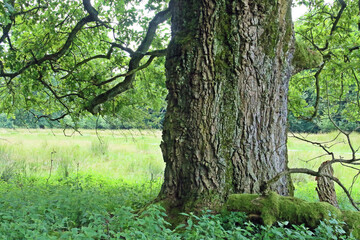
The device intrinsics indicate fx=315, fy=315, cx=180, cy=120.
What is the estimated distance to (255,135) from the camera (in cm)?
338

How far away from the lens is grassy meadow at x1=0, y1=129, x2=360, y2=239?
7.72 ft

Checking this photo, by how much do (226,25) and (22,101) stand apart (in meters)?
8.12

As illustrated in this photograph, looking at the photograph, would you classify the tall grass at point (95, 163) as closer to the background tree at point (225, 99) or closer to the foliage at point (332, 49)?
the foliage at point (332, 49)

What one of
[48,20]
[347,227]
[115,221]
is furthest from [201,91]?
[48,20]

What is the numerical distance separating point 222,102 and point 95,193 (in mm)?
2406

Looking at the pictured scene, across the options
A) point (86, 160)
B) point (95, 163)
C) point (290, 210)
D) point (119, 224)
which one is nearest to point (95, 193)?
point (119, 224)

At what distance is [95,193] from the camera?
4.54 meters

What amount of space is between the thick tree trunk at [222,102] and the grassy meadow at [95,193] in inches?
16.7

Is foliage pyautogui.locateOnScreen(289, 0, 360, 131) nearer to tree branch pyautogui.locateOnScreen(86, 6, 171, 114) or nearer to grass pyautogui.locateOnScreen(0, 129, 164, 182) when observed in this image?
tree branch pyautogui.locateOnScreen(86, 6, 171, 114)

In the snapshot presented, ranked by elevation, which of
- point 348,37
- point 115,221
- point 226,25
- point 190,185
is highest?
point 348,37

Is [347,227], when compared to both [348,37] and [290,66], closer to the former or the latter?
[290,66]

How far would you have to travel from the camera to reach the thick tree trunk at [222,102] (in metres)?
3.27

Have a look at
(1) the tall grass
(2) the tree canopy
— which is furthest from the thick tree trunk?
(1) the tall grass

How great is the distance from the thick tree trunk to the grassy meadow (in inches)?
16.7
